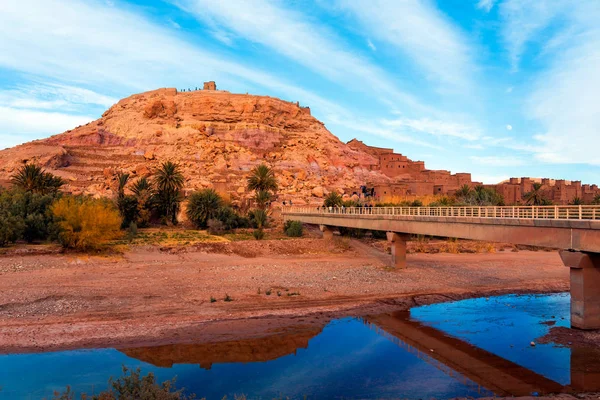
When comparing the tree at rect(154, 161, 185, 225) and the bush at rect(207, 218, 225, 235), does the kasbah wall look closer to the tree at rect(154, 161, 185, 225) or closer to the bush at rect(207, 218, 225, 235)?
the bush at rect(207, 218, 225, 235)

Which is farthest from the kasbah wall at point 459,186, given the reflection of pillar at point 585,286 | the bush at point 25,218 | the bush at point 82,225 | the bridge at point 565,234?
the reflection of pillar at point 585,286

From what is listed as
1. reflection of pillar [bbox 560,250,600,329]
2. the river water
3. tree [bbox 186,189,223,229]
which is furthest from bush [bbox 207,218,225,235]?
reflection of pillar [bbox 560,250,600,329]

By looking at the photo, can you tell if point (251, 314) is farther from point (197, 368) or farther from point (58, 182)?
point (58, 182)

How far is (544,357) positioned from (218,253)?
24.5m

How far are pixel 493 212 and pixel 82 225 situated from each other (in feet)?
79.9

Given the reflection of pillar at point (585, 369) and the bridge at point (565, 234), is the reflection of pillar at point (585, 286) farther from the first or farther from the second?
the reflection of pillar at point (585, 369)

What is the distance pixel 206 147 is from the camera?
271ft

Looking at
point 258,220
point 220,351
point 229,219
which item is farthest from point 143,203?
point 220,351

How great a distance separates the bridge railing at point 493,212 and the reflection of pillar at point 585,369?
4334 millimetres

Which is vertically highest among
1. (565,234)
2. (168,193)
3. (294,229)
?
(168,193)

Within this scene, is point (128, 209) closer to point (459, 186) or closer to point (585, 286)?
point (585, 286)

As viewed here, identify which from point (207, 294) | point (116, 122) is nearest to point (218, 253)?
point (207, 294)

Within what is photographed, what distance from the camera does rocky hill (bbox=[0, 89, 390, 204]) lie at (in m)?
70.9

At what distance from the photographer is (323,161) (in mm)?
84812
